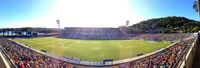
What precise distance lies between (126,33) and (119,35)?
4523mm

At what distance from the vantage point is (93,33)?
3548 inches

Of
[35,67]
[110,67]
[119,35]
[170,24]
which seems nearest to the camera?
[35,67]

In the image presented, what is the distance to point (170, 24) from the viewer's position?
10956cm

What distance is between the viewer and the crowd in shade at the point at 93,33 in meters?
83.4

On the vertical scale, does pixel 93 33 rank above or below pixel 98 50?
above

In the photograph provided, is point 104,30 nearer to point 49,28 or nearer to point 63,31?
point 63,31

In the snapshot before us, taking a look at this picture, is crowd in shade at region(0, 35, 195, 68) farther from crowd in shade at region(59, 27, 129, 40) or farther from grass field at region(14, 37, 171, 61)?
crowd in shade at region(59, 27, 129, 40)

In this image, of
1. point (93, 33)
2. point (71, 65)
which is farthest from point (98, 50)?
point (93, 33)

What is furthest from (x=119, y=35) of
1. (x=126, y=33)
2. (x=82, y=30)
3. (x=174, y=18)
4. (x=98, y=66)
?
(x=98, y=66)

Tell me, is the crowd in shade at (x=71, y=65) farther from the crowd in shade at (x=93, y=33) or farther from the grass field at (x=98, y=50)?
the crowd in shade at (x=93, y=33)

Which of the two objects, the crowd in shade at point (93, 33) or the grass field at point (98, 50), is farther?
the crowd in shade at point (93, 33)

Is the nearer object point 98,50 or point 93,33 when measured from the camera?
point 98,50

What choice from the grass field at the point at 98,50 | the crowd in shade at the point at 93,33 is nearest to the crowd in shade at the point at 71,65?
the grass field at the point at 98,50

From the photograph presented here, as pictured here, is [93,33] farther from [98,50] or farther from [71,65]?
[71,65]
